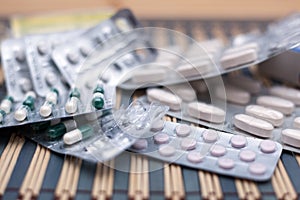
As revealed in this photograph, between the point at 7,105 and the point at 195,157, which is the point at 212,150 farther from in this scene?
the point at 7,105

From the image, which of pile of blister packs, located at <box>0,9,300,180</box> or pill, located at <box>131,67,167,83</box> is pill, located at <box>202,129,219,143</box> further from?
pill, located at <box>131,67,167,83</box>

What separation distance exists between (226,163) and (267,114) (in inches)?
5.1

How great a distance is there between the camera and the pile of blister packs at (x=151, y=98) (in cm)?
59

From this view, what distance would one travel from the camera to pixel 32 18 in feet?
3.25

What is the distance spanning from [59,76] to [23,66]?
0.23ft

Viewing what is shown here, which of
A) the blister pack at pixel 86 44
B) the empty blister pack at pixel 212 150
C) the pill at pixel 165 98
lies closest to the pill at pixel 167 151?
the empty blister pack at pixel 212 150

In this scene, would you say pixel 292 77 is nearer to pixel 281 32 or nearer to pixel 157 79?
pixel 281 32

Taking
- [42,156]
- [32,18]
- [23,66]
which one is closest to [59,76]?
[23,66]

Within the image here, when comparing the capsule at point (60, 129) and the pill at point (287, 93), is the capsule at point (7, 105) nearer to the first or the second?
the capsule at point (60, 129)

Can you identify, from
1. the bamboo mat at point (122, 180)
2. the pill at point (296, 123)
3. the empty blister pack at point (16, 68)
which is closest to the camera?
the bamboo mat at point (122, 180)

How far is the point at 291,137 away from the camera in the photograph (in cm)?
60

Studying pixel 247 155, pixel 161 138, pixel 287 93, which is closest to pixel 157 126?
pixel 161 138

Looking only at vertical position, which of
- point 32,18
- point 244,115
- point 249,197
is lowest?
point 249,197

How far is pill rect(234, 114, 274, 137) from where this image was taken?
2.04 feet
